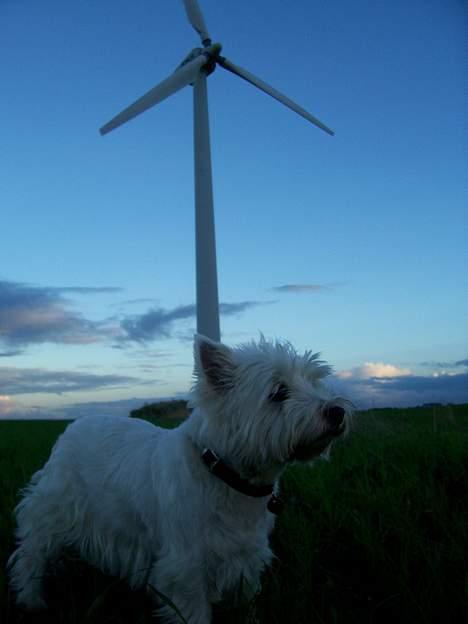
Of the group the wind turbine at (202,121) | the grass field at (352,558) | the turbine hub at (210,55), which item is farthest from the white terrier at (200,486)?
the turbine hub at (210,55)

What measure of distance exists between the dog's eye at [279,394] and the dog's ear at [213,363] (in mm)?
326

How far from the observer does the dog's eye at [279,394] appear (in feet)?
12.5

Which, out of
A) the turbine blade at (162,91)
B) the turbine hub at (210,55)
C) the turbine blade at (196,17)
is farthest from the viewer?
the turbine blade at (196,17)

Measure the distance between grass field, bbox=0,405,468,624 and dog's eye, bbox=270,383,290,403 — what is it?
1.16 meters

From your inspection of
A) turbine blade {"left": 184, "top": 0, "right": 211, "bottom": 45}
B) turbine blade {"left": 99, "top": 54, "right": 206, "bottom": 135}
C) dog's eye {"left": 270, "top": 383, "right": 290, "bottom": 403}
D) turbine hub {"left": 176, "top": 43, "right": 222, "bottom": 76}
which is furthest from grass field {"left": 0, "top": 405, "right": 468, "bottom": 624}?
turbine blade {"left": 184, "top": 0, "right": 211, "bottom": 45}

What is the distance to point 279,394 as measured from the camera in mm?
3842

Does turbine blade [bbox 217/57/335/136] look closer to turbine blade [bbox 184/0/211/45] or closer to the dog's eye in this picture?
turbine blade [bbox 184/0/211/45]

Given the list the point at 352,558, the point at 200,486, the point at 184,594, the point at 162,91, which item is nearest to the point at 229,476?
the point at 200,486

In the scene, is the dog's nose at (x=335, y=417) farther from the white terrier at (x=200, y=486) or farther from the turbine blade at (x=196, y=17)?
the turbine blade at (x=196, y=17)

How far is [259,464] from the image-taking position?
3.72m

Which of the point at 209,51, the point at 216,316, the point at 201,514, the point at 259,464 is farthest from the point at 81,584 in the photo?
the point at 209,51

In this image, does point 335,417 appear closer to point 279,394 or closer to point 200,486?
point 279,394

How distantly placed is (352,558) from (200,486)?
167cm

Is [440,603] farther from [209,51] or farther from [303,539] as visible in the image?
[209,51]
